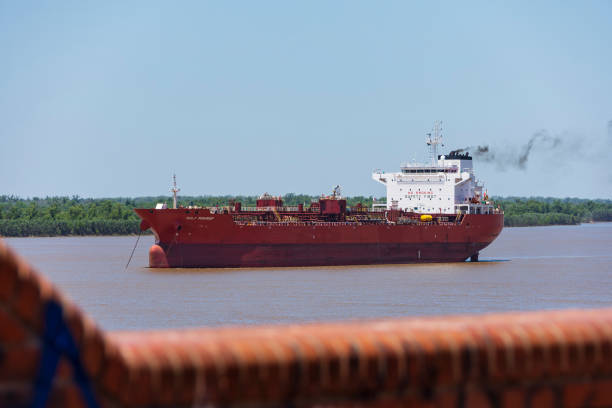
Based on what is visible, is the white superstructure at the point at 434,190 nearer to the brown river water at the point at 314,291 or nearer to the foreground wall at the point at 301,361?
the brown river water at the point at 314,291

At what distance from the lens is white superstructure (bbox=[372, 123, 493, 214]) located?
133ft

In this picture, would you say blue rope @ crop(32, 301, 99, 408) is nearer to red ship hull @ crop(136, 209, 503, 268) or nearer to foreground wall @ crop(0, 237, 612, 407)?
foreground wall @ crop(0, 237, 612, 407)

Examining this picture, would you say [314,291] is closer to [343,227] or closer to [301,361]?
[343,227]

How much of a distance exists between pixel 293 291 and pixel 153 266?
9165 millimetres

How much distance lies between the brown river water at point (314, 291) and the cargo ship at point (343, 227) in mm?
600

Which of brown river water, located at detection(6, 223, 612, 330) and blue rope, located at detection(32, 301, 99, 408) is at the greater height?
blue rope, located at detection(32, 301, 99, 408)

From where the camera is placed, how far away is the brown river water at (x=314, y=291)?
20609 millimetres

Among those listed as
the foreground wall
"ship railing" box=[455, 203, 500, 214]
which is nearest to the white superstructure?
"ship railing" box=[455, 203, 500, 214]

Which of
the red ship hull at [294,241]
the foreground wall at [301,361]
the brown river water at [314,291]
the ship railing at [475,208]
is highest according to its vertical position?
the ship railing at [475,208]

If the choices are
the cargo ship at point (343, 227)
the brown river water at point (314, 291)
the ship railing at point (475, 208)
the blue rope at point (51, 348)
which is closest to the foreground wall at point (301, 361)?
the blue rope at point (51, 348)

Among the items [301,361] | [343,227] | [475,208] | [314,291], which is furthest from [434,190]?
[301,361]

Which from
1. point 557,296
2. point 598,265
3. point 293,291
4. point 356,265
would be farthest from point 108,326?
point 598,265

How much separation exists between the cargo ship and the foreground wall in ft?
93.9

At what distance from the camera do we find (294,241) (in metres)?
32.8
